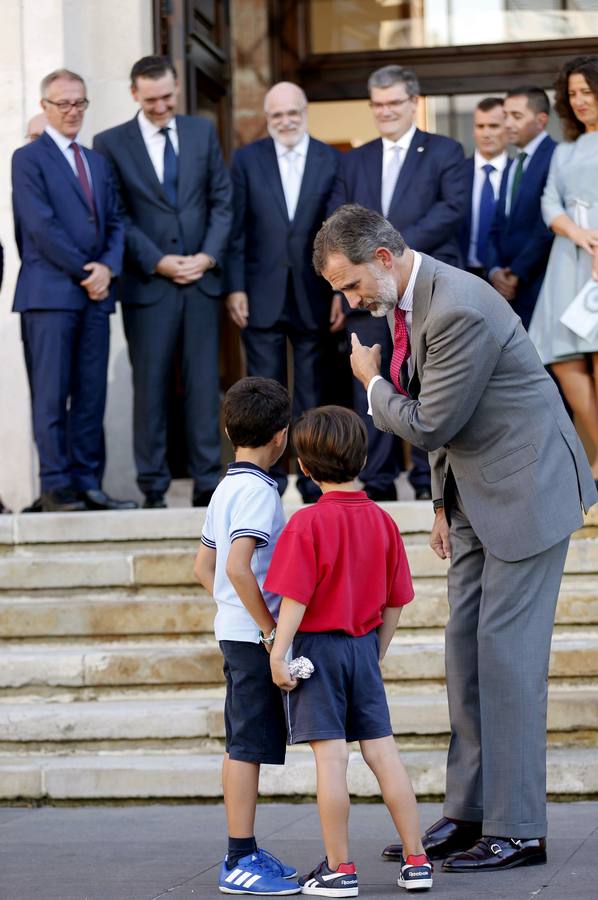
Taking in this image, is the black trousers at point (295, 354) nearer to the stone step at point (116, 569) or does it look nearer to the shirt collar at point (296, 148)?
the shirt collar at point (296, 148)

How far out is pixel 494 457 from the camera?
4.43 meters

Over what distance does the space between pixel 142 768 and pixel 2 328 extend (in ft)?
12.0

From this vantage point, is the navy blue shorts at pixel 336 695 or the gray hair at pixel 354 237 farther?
the gray hair at pixel 354 237

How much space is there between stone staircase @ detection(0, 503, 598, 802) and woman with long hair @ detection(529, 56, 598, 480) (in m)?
0.88

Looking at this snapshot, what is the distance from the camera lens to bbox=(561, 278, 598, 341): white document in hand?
7023 mm

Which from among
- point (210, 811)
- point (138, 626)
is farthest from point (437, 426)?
point (138, 626)

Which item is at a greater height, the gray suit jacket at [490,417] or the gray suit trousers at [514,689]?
the gray suit jacket at [490,417]

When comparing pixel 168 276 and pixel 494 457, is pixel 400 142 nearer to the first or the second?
pixel 168 276

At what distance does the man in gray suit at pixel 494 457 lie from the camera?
14.1 ft

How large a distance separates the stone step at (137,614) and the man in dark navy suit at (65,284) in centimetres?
91

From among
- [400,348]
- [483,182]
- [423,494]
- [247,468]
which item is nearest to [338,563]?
[247,468]

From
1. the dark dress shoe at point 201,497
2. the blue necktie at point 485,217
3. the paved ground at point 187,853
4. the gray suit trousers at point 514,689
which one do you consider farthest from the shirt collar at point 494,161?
the gray suit trousers at point 514,689

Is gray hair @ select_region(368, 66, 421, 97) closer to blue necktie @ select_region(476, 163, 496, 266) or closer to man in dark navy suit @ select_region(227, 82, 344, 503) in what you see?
man in dark navy suit @ select_region(227, 82, 344, 503)

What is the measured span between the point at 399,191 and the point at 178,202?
1099mm
